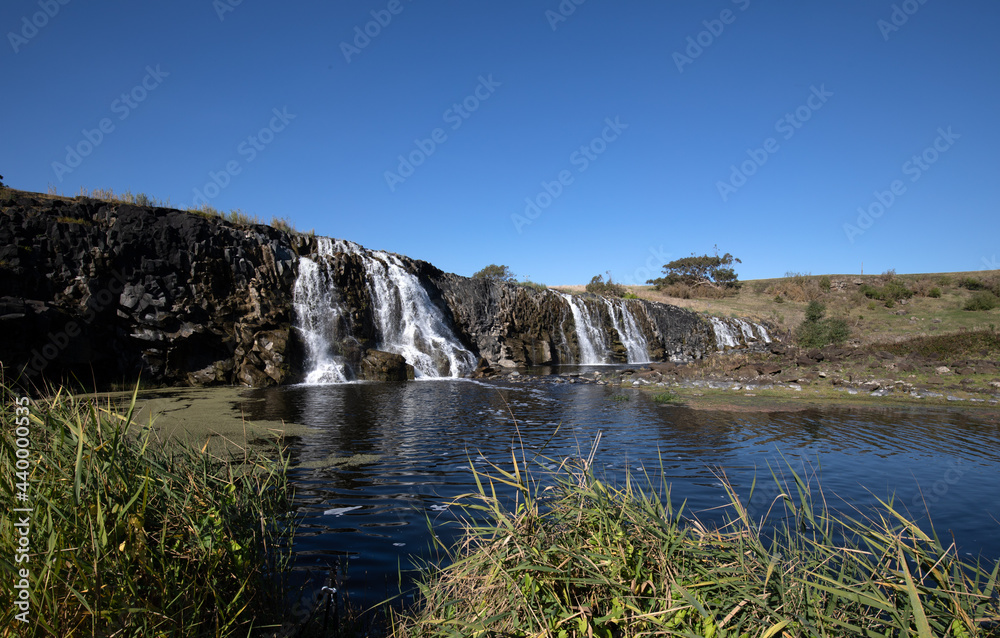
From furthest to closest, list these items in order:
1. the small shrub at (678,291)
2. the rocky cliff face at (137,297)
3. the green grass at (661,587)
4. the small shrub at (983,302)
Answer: the small shrub at (678,291)
the small shrub at (983,302)
the rocky cliff face at (137,297)
the green grass at (661,587)

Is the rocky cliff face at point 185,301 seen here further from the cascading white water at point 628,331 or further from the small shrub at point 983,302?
the small shrub at point 983,302

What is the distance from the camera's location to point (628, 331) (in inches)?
1534

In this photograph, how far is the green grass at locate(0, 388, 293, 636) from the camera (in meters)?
2.19

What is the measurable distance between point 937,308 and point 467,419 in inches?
1898

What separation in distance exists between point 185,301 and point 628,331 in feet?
97.1

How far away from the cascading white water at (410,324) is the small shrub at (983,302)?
130ft

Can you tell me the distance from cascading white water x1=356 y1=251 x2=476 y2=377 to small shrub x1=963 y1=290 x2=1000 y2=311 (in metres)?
39.6

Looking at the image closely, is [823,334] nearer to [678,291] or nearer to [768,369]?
[768,369]

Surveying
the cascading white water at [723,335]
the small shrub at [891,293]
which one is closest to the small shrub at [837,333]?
the cascading white water at [723,335]

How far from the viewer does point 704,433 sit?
10.6 m

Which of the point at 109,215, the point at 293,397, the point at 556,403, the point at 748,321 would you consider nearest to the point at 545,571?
the point at 556,403

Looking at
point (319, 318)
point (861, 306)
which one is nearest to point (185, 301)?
point (319, 318)

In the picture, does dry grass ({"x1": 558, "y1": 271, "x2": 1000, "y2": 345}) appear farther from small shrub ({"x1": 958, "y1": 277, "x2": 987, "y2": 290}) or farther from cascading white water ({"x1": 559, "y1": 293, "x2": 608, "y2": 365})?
cascading white water ({"x1": 559, "y1": 293, "x2": 608, "y2": 365})

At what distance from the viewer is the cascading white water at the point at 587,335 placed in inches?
1436
